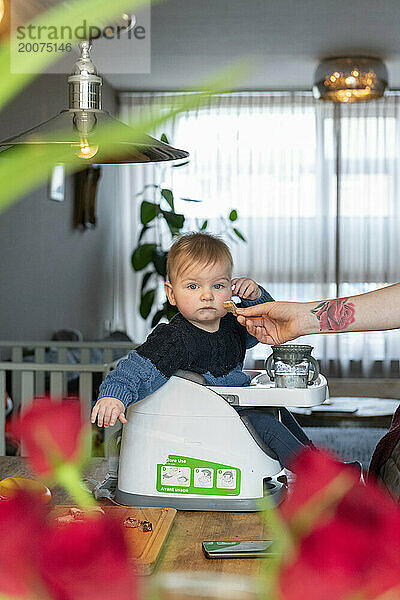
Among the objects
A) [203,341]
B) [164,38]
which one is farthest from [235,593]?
[164,38]

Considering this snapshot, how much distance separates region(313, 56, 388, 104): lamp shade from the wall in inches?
63.9

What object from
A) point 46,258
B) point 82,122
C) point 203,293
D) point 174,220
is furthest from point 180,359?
point 46,258

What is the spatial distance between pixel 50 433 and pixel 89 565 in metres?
0.10

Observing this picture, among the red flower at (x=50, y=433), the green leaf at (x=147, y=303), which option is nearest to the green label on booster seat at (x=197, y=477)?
the red flower at (x=50, y=433)

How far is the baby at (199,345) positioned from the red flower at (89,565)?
1.03 m

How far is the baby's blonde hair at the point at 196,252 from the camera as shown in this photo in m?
1.52

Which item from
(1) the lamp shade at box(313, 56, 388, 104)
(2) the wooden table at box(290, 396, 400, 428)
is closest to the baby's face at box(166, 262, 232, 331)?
(2) the wooden table at box(290, 396, 400, 428)

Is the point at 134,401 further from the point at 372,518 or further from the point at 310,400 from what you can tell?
the point at 372,518

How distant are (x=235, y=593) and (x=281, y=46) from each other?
5.56 meters

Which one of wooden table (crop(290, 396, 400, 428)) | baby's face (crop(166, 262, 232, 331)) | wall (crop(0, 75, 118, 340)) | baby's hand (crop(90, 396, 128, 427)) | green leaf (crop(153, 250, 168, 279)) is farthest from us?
green leaf (crop(153, 250, 168, 279))

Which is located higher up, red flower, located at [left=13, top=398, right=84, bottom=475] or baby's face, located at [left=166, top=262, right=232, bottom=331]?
baby's face, located at [left=166, top=262, right=232, bottom=331]

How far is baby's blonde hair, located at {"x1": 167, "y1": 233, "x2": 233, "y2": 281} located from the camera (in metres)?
1.52

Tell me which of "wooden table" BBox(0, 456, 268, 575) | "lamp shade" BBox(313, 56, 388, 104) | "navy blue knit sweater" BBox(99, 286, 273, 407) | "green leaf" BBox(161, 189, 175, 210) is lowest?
"wooden table" BBox(0, 456, 268, 575)

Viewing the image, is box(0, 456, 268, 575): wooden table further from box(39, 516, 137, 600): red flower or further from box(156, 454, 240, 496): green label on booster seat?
box(39, 516, 137, 600): red flower
